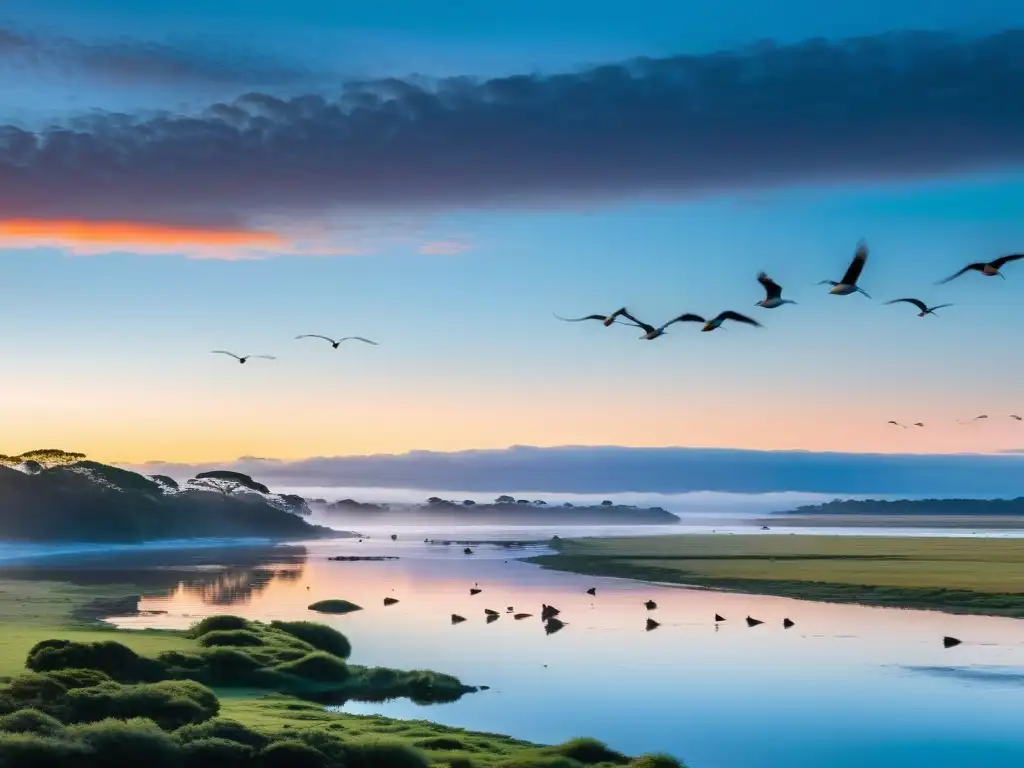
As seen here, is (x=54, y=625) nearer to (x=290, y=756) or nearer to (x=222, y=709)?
(x=222, y=709)

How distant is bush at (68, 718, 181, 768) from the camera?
21.0 meters

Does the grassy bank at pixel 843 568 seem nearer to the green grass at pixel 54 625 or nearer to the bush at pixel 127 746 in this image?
the green grass at pixel 54 625

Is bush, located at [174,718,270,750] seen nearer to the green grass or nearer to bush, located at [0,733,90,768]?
bush, located at [0,733,90,768]

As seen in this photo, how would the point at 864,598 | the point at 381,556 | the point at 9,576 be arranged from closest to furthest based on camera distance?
the point at 864,598, the point at 9,576, the point at 381,556

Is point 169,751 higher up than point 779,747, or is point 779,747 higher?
point 169,751

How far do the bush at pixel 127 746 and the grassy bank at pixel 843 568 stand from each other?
4619 centimetres

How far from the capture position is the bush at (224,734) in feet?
74.1

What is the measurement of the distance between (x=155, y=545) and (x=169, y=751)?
149502 mm

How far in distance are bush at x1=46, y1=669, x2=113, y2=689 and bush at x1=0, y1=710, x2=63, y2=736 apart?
3.69 meters

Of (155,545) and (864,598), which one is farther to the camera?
(155,545)

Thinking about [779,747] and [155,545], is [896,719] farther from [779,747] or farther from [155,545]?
[155,545]

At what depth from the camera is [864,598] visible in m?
64.9

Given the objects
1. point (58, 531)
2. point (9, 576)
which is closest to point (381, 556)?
point (9, 576)

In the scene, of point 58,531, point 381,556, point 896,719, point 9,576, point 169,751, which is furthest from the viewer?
point 58,531
